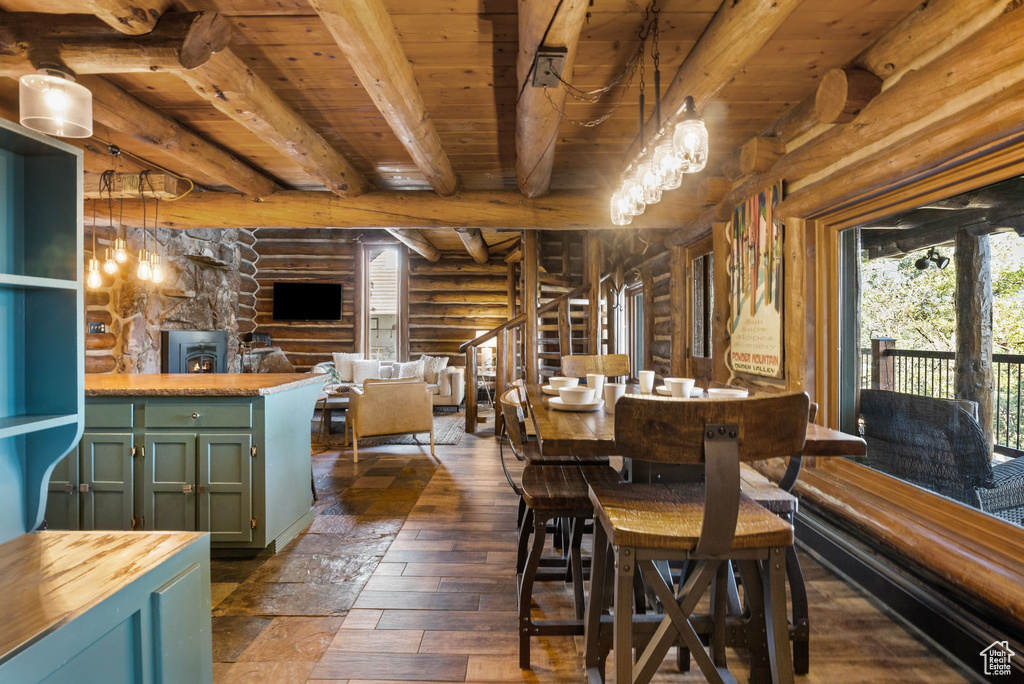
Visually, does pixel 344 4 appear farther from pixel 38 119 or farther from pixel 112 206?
pixel 112 206

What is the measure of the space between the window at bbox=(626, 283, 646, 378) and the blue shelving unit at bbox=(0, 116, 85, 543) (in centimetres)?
658

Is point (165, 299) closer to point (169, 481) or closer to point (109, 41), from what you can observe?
Result: point (169, 481)

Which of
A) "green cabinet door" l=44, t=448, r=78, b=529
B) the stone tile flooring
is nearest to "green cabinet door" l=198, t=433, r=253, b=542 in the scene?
the stone tile flooring

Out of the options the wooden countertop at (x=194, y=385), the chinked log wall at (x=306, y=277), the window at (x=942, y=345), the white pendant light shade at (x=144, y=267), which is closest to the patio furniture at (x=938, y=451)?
the window at (x=942, y=345)

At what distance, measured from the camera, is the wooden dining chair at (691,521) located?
1193 millimetres

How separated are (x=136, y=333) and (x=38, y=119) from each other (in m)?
5.07

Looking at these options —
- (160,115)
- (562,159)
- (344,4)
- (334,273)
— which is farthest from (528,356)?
(334,273)

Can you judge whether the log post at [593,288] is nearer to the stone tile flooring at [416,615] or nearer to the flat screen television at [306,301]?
the stone tile flooring at [416,615]

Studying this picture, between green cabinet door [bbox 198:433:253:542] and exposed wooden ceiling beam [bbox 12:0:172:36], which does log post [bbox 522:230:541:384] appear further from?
exposed wooden ceiling beam [bbox 12:0:172:36]

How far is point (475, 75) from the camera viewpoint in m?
2.57

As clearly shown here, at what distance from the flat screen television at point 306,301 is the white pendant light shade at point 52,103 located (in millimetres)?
8019

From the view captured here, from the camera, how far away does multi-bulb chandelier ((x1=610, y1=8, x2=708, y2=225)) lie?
6.03ft

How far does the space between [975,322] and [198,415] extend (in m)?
5.92

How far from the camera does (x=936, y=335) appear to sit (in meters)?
5.03
